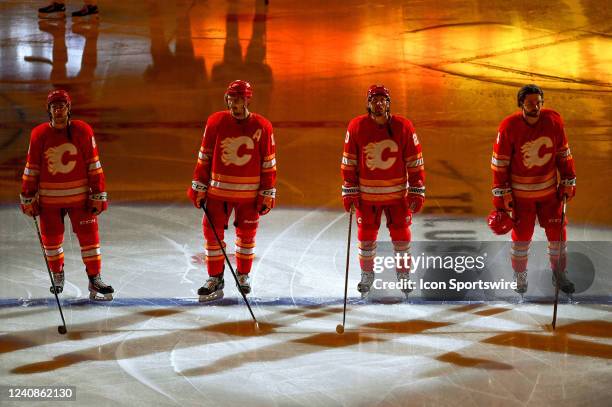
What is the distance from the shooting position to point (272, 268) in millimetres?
9547

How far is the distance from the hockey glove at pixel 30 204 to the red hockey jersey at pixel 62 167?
3 cm

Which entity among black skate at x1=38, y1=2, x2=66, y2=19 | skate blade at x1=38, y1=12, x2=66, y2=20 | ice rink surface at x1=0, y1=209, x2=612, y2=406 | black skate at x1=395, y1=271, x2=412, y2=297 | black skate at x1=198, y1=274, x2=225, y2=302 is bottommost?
ice rink surface at x1=0, y1=209, x2=612, y2=406

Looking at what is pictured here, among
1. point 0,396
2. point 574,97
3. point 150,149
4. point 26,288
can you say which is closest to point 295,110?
point 150,149

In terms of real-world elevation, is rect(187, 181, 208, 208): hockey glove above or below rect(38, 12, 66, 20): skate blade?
below

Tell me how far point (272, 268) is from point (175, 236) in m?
1.20

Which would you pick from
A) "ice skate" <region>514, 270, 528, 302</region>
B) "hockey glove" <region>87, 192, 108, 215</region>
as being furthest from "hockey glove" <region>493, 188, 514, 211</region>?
"hockey glove" <region>87, 192, 108, 215</region>

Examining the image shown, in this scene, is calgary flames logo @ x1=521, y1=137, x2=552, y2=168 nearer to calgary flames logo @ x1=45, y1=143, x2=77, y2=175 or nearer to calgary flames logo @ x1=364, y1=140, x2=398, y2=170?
calgary flames logo @ x1=364, y1=140, x2=398, y2=170

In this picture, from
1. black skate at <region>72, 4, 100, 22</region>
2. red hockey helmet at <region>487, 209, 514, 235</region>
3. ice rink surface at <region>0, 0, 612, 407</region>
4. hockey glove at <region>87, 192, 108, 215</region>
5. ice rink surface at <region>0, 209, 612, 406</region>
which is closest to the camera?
ice rink surface at <region>0, 209, 612, 406</region>

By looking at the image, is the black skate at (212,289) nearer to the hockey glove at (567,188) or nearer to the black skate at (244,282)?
the black skate at (244,282)

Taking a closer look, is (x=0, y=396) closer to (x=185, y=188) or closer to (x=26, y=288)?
(x=26, y=288)

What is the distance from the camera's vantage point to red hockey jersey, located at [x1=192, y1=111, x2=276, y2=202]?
8.65m

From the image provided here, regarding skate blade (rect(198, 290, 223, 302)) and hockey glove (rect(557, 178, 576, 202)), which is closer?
hockey glove (rect(557, 178, 576, 202))

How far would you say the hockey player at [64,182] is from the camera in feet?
28.2
